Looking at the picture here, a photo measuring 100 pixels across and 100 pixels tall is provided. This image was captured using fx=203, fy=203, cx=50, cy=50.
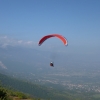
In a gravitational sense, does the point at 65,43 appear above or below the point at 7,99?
above

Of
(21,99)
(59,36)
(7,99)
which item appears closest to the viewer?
(7,99)

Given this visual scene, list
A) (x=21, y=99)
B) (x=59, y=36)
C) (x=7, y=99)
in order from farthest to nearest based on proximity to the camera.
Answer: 1. (x=59, y=36)
2. (x=21, y=99)
3. (x=7, y=99)

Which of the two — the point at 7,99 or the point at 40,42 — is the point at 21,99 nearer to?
the point at 7,99

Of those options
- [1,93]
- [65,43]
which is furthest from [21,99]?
[65,43]

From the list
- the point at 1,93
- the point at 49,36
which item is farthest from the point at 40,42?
the point at 1,93

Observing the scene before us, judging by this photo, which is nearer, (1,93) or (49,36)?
(1,93)

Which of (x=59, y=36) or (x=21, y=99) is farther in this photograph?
(x=59, y=36)

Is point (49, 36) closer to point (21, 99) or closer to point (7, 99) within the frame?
point (21, 99)

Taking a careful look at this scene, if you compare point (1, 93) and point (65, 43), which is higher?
point (65, 43)
